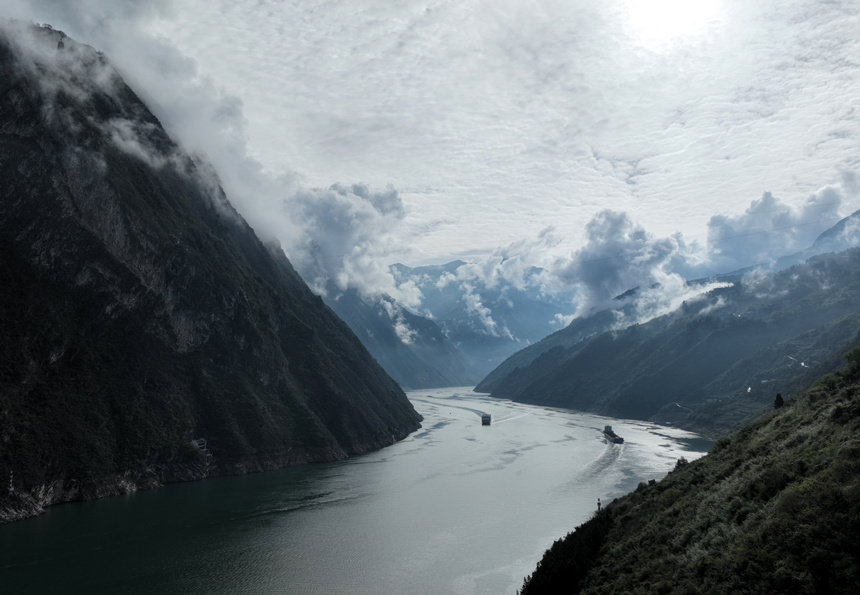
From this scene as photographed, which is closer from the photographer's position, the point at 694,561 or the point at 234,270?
the point at 694,561

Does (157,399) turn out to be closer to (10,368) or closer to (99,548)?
(10,368)

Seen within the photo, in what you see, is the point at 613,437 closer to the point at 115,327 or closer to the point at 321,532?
the point at 321,532

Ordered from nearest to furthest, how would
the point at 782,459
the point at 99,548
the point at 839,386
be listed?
the point at 782,459
the point at 839,386
the point at 99,548

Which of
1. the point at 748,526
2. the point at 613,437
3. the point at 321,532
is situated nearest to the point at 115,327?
the point at 321,532

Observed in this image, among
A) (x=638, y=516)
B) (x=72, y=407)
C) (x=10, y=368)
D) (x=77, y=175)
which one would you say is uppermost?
(x=77, y=175)

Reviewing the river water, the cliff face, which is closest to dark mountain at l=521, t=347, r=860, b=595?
the river water

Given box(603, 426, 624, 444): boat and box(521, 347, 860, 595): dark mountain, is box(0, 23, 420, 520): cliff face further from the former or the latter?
box(521, 347, 860, 595): dark mountain

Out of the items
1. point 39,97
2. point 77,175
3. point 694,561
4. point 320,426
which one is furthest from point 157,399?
point 694,561

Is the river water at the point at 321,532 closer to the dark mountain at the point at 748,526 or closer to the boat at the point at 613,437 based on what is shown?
the dark mountain at the point at 748,526
